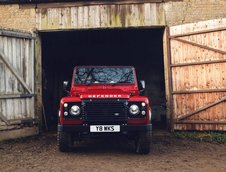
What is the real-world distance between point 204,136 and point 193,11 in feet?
12.2

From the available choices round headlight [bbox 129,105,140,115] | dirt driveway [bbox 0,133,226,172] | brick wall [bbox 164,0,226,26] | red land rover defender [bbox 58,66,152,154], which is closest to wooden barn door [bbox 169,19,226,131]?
brick wall [bbox 164,0,226,26]

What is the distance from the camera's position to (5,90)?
886 centimetres

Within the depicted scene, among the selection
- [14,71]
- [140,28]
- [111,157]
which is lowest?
[111,157]

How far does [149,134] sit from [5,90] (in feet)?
14.7

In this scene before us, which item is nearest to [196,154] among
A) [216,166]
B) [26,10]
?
[216,166]

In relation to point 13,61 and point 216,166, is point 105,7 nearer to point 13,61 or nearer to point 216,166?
point 13,61

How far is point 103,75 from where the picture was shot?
7559mm

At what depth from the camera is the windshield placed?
7.45m

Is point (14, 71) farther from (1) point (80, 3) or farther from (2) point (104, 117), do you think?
(2) point (104, 117)

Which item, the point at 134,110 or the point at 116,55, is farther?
the point at 116,55

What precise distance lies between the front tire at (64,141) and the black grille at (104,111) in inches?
21.3

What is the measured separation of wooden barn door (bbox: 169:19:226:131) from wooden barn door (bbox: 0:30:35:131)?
4255 millimetres

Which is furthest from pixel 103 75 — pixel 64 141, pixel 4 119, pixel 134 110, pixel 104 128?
pixel 4 119

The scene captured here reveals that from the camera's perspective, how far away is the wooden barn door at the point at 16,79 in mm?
8820
